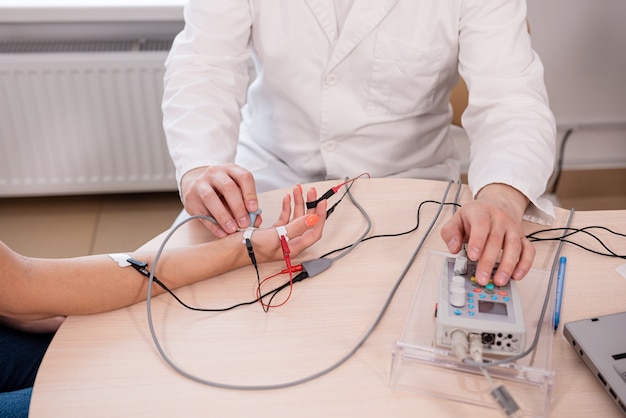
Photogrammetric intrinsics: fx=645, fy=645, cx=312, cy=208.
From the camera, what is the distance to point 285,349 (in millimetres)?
808

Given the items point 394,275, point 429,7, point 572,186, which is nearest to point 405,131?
point 429,7

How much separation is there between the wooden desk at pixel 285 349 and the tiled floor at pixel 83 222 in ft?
4.08

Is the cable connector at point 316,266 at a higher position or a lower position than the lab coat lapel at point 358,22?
lower

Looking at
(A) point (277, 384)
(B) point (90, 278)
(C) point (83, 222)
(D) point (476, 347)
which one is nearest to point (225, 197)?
(B) point (90, 278)

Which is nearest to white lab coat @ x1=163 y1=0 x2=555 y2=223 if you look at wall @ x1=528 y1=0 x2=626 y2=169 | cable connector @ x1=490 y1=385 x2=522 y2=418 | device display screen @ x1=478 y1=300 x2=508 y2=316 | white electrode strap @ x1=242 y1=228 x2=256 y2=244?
white electrode strap @ x1=242 y1=228 x2=256 y2=244

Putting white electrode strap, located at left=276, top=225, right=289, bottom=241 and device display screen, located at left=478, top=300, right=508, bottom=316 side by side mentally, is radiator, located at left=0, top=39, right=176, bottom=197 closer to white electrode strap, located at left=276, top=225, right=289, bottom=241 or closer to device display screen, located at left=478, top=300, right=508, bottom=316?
white electrode strap, located at left=276, top=225, right=289, bottom=241

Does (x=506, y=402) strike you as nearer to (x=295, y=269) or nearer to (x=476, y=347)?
(x=476, y=347)

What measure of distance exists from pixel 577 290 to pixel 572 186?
163 cm

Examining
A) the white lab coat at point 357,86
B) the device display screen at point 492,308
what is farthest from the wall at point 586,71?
the device display screen at point 492,308

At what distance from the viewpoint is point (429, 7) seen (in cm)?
125

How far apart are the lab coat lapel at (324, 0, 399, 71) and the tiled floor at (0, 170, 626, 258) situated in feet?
3.86

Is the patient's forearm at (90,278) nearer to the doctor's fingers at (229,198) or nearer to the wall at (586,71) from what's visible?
the doctor's fingers at (229,198)

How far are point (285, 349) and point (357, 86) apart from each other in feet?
2.20

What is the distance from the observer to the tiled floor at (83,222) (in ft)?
7.07
